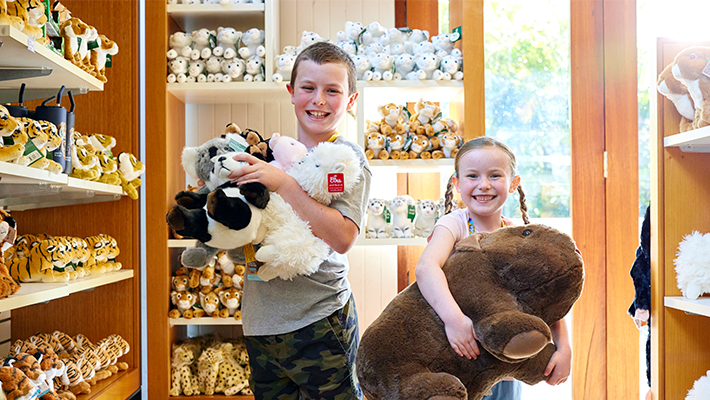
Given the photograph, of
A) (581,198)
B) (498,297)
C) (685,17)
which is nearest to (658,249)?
(498,297)

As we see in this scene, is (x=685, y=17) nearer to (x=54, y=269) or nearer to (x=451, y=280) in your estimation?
(x=451, y=280)

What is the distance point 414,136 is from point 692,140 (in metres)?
1.06

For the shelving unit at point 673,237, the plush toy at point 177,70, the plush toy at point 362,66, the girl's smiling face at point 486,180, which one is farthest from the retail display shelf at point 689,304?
the plush toy at point 177,70

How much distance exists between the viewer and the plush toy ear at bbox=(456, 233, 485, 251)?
981mm

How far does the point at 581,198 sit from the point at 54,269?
78.2 inches

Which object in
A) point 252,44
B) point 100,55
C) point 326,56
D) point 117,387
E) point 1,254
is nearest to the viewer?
point 326,56

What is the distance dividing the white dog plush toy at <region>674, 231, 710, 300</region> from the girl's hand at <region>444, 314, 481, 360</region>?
2.19 ft

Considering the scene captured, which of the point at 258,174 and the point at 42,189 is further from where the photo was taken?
the point at 42,189

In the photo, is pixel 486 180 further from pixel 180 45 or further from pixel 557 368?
pixel 180 45

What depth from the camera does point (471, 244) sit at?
38.9 inches

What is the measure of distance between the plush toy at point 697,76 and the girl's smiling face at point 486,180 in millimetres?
458

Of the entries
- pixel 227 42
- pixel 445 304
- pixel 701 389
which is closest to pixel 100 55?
pixel 227 42

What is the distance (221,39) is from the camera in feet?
7.00

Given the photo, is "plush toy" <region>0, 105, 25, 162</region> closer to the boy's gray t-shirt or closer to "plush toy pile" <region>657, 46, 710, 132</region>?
the boy's gray t-shirt
